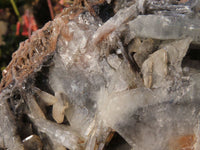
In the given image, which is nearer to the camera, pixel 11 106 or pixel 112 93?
pixel 112 93

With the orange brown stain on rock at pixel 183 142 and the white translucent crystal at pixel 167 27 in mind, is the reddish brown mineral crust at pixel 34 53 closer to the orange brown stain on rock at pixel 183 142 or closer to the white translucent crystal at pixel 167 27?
the white translucent crystal at pixel 167 27

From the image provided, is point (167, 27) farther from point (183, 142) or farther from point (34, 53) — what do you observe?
point (34, 53)

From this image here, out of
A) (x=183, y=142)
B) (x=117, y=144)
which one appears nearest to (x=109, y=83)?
(x=117, y=144)

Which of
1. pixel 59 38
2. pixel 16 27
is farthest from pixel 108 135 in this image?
pixel 16 27

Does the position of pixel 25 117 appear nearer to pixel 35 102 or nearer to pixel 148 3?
pixel 35 102

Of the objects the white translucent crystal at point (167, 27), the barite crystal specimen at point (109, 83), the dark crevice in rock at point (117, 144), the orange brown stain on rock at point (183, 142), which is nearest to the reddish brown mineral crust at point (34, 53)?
the barite crystal specimen at point (109, 83)

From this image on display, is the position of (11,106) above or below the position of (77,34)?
below

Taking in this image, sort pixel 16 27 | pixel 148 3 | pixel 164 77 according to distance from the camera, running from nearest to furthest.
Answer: pixel 164 77
pixel 148 3
pixel 16 27

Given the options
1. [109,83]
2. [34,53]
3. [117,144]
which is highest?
[34,53]
